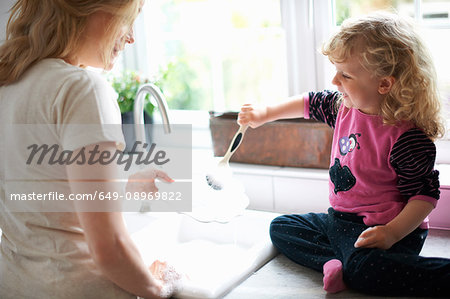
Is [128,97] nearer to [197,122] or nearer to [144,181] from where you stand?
[197,122]

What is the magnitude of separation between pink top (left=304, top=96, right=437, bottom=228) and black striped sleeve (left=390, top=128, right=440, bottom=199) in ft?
0.06

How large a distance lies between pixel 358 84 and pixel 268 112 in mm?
309

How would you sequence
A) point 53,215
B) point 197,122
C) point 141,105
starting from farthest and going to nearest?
point 197,122
point 141,105
point 53,215

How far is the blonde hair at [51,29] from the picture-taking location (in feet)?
3.44

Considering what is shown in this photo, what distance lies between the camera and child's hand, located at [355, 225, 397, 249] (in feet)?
3.90

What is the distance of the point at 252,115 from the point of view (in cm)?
150

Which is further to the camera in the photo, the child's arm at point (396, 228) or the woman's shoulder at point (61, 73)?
the child's arm at point (396, 228)

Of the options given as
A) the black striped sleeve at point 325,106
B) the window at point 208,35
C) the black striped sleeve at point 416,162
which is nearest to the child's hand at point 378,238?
the black striped sleeve at point 416,162

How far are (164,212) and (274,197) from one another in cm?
38

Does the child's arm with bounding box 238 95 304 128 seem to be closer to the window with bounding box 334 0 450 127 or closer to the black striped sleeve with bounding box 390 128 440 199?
the black striped sleeve with bounding box 390 128 440 199

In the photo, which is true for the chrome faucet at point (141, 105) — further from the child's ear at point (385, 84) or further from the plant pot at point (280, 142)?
the child's ear at point (385, 84)

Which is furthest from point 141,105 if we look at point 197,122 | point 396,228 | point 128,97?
point 396,228

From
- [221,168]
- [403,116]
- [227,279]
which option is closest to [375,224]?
[403,116]

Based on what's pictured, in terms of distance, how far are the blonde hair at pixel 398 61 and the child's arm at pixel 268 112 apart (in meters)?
0.27
